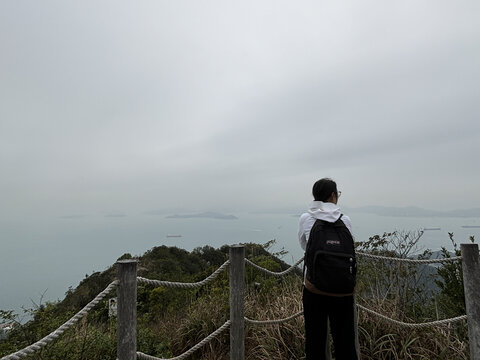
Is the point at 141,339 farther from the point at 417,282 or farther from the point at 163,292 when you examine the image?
the point at 417,282

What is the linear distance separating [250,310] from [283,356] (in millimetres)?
867

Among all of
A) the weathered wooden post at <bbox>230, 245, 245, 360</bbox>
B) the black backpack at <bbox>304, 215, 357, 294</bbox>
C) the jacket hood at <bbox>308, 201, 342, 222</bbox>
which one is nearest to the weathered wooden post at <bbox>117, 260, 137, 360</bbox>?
the weathered wooden post at <bbox>230, 245, 245, 360</bbox>

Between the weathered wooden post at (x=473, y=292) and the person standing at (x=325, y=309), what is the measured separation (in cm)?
129

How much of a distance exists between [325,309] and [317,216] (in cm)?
76

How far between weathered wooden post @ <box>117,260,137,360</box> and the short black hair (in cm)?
161

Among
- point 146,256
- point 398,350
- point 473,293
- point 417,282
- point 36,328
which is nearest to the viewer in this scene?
point 473,293

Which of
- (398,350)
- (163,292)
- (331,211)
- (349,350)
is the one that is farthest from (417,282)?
(163,292)

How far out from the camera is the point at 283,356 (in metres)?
3.48

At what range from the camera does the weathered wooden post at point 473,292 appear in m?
2.90

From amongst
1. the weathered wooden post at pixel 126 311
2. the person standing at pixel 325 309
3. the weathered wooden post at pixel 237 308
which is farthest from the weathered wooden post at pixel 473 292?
the weathered wooden post at pixel 126 311

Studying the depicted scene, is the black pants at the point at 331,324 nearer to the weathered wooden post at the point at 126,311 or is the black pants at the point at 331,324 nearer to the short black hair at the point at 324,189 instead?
the short black hair at the point at 324,189

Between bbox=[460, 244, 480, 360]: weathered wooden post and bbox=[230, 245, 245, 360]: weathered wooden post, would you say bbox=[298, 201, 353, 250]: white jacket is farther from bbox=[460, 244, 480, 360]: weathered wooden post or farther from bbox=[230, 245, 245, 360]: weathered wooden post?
bbox=[460, 244, 480, 360]: weathered wooden post

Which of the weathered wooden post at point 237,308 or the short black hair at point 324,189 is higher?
the short black hair at point 324,189

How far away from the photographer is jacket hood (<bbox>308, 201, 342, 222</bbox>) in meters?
2.53
